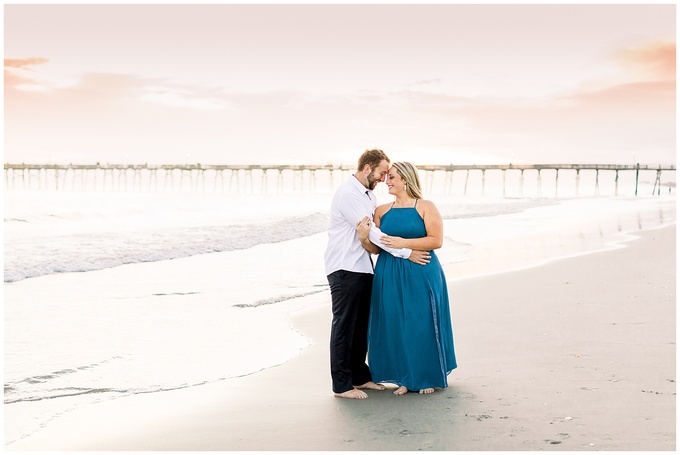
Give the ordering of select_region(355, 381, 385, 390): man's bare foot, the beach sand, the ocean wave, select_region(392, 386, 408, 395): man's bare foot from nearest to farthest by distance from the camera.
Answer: the beach sand < select_region(392, 386, 408, 395): man's bare foot < select_region(355, 381, 385, 390): man's bare foot < the ocean wave

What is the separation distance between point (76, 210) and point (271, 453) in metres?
36.7

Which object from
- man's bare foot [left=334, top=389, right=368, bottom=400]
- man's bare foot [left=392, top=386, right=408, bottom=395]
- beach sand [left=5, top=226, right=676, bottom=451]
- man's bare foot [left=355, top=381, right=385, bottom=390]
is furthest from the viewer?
man's bare foot [left=355, top=381, right=385, bottom=390]

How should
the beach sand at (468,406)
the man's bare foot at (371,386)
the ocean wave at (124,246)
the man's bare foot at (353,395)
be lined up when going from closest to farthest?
the beach sand at (468,406) → the man's bare foot at (353,395) → the man's bare foot at (371,386) → the ocean wave at (124,246)

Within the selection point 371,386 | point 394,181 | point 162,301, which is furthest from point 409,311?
point 162,301

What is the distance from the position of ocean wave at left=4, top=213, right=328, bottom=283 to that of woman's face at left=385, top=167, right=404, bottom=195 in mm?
9283

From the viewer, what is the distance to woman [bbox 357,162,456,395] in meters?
5.49

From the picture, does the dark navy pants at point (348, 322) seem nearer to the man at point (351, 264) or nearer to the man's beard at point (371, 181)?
the man at point (351, 264)

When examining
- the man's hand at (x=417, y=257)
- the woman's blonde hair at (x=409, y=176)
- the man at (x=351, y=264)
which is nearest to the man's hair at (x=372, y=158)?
the man at (x=351, y=264)

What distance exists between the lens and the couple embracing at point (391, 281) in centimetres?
546

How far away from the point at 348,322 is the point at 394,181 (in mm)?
1022

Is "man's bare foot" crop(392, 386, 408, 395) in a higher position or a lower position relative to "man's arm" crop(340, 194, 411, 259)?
lower

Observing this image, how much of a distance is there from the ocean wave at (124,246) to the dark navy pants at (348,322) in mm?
8936

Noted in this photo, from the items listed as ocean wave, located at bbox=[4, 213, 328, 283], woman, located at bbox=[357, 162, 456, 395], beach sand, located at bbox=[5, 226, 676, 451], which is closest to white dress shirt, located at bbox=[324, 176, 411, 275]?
woman, located at bbox=[357, 162, 456, 395]

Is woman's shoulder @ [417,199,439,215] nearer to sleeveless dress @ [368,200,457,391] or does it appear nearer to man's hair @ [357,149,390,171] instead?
sleeveless dress @ [368,200,457,391]
